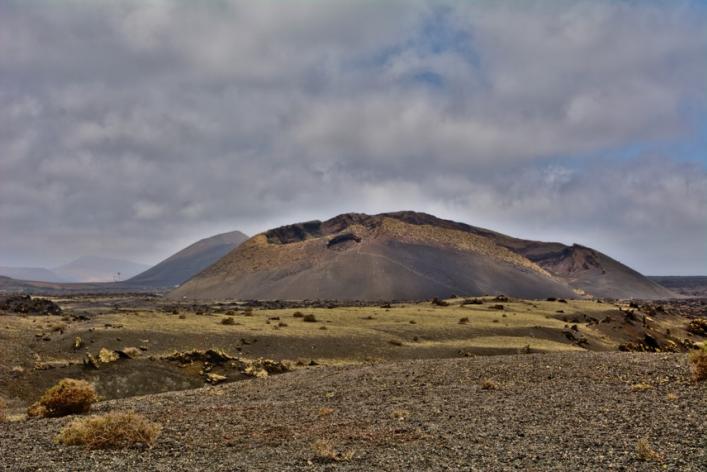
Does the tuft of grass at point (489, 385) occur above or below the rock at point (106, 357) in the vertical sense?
above

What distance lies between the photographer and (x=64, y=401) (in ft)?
62.4

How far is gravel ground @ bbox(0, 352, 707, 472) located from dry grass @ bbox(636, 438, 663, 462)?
0.11 m

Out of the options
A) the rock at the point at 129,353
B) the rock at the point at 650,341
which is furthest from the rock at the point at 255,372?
the rock at the point at 650,341

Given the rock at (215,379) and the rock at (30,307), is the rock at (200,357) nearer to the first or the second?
the rock at (215,379)

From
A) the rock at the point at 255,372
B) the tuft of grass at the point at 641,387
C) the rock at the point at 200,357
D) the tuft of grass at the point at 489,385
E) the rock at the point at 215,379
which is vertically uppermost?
the tuft of grass at the point at 641,387

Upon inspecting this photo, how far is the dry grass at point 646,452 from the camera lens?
11.0 meters

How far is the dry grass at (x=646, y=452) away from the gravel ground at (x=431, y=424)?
11 cm

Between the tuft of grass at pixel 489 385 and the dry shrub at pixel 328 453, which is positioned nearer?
the dry shrub at pixel 328 453

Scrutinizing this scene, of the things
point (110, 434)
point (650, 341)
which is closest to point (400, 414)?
→ point (110, 434)

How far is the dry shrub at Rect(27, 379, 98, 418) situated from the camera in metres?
19.0

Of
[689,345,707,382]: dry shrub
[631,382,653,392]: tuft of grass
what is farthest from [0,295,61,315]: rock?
[689,345,707,382]: dry shrub

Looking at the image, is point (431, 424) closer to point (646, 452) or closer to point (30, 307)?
point (646, 452)

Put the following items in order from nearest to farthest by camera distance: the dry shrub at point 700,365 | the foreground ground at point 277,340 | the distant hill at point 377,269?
the dry shrub at point 700,365, the foreground ground at point 277,340, the distant hill at point 377,269

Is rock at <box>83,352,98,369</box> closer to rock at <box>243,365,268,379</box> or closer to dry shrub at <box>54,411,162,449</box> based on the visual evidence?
rock at <box>243,365,268,379</box>
